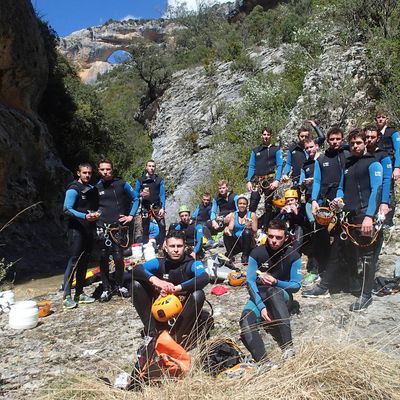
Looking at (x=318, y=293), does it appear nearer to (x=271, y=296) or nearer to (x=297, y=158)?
(x=271, y=296)

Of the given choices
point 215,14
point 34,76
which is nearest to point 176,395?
point 34,76

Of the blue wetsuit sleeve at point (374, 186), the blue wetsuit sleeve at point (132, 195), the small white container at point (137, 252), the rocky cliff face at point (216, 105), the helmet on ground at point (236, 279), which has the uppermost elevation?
the rocky cliff face at point (216, 105)

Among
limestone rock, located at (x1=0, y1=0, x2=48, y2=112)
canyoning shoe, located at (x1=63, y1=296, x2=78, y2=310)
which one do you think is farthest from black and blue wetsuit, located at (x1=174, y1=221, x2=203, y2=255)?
limestone rock, located at (x1=0, y1=0, x2=48, y2=112)

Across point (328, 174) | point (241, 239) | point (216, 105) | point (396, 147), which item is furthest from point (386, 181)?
point (216, 105)

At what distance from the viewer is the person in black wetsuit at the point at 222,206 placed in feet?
25.7

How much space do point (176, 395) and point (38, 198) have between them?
11.6 meters

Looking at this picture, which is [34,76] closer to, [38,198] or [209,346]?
[38,198]

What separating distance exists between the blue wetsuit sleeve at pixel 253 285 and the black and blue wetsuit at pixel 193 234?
9.06ft

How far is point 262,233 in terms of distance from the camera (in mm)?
7246

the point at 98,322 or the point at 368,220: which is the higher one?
the point at 368,220

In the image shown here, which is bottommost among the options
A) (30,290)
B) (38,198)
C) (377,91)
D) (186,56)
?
(30,290)

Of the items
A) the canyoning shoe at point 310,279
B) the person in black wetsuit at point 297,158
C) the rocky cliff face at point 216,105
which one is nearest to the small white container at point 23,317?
the canyoning shoe at point 310,279

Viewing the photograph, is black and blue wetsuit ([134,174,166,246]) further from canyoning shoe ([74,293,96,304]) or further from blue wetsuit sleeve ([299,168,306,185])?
blue wetsuit sleeve ([299,168,306,185])

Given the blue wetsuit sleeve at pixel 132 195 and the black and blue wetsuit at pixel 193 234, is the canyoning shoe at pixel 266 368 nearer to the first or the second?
the blue wetsuit sleeve at pixel 132 195
